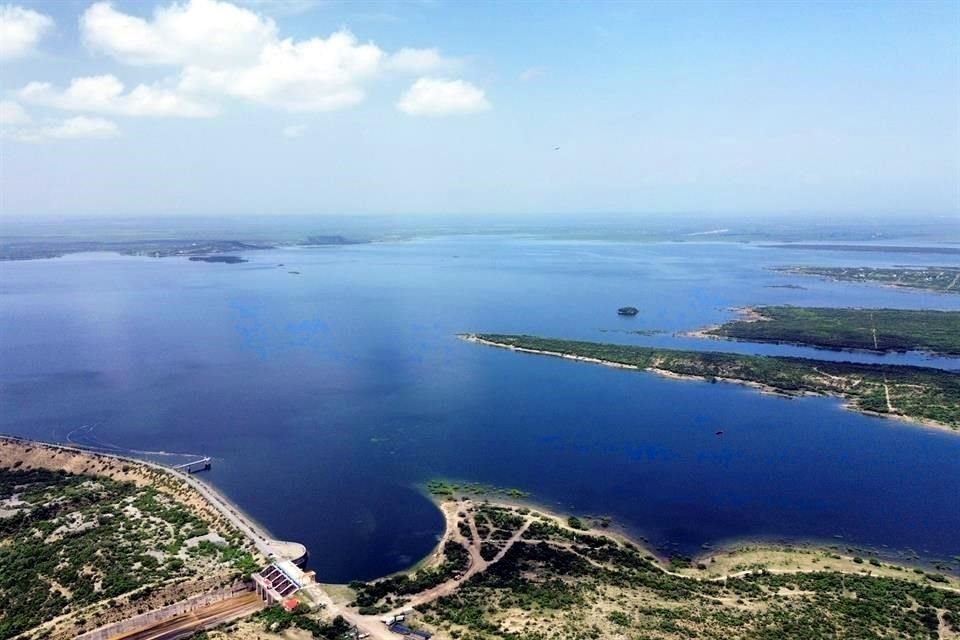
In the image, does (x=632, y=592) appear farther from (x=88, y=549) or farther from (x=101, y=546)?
(x=88, y=549)

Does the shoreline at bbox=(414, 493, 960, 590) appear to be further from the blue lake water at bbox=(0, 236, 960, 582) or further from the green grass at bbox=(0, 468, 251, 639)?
the green grass at bbox=(0, 468, 251, 639)

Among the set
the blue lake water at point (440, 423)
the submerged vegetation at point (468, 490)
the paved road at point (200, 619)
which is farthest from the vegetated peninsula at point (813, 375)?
the paved road at point (200, 619)

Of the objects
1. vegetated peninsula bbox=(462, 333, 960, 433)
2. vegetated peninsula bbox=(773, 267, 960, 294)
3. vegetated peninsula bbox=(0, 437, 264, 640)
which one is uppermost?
vegetated peninsula bbox=(773, 267, 960, 294)

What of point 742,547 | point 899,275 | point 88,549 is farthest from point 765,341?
point 88,549

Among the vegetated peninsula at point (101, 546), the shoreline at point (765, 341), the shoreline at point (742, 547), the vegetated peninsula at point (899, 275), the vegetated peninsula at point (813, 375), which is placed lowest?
the shoreline at point (742, 547)

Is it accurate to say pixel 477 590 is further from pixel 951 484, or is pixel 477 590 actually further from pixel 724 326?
pixel 724 326

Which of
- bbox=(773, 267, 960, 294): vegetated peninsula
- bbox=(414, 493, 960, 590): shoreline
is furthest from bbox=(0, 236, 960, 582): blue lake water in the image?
bbox=(773, 267, 960, 294): vegetated peninsula

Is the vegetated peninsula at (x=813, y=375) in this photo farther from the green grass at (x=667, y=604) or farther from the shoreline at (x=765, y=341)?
the green grass at (x=667, y=604)
